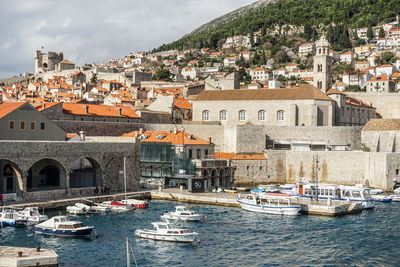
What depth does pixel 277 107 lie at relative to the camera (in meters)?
53.2

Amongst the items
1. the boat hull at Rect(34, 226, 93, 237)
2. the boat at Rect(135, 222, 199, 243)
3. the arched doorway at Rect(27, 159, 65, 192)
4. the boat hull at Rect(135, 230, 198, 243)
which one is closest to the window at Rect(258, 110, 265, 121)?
the arched doorway at Rect(27, 159, 65, 192)

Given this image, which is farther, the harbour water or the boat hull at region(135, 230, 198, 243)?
the boat hull at region(135, 230, 198, 243)

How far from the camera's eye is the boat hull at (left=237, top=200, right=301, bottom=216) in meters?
28.5

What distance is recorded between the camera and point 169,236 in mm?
22094

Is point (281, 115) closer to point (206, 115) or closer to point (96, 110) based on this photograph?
point (206, 115)

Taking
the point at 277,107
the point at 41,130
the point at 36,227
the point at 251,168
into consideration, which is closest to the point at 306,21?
the point at 277,107

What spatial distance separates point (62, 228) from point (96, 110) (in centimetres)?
2862

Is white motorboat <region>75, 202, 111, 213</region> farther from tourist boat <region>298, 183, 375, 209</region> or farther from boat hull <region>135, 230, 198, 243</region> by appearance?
tourist boat <region>298, 183, 375, 209</region>

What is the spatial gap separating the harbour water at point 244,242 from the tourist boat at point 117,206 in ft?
1.97

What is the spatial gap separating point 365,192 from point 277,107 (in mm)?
21901

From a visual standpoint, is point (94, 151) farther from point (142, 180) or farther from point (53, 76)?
point (53, 76)

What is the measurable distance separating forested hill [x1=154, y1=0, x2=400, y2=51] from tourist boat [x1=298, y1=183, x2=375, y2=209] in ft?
392

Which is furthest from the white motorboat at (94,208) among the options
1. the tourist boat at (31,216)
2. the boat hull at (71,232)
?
the boat hull at (71,232)

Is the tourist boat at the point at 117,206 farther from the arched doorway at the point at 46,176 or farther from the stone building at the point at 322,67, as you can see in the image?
the stone building at the point at 322,67
